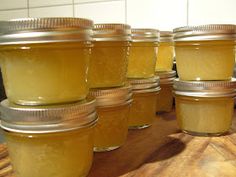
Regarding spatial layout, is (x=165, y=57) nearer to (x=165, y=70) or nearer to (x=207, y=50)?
(x=165, y=70)

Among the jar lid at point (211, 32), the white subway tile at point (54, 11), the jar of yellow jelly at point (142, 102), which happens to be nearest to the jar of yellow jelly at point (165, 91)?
the jar of yellow jelly at point (142, 102)

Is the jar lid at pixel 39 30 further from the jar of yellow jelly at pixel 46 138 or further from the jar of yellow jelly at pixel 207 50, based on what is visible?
the jar of yellow jelly at pixel 207 50

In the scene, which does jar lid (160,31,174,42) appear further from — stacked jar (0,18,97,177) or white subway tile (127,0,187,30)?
stacked jar (0,18,97,177)

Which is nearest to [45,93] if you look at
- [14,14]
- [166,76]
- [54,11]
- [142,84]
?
[142,84]

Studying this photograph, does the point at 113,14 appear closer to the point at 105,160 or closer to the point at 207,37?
the point at 207,37

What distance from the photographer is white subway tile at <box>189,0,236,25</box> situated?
1.06 metres

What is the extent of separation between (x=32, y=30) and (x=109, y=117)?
0.24 meters

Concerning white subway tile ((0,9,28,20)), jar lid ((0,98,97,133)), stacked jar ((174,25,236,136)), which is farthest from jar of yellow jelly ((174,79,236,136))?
white subway tile ((0,9,28,20))

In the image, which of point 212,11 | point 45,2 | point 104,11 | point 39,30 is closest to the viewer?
point 39,30

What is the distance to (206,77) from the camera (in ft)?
2.35

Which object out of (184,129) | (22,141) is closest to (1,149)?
(22,141)

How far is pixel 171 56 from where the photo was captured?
94cm

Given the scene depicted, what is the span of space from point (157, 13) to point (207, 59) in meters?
0.53

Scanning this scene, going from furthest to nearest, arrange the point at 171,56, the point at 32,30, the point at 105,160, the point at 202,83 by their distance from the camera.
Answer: the point at 171,56 < the point at 202,83 < the point at 105,160 < the point at 32,30
